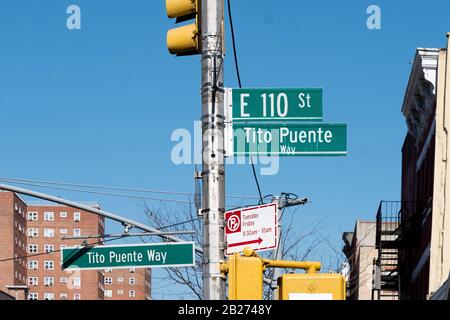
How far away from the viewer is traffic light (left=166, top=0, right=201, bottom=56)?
508 inches

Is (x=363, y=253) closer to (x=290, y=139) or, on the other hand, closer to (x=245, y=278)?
(x=290, y=139)

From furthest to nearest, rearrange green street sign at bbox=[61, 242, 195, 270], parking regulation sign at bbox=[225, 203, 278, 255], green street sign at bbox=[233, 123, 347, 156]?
green street sign at bbox=[61, 242, 195, 270] < green street sign at bbox=[233, 123, 347, 156] < parking regulation sign at bbox=[225, 203, 278, 255]

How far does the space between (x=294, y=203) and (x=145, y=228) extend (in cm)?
1302

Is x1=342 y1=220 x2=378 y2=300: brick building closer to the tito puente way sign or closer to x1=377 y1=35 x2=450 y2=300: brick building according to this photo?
A: x1=377 y1=35 x2=450 y2=300: brick building

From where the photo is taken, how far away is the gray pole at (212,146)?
42.7 ft

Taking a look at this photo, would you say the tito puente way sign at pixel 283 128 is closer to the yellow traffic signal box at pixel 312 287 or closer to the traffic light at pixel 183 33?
the traffic light at pixel 183 33

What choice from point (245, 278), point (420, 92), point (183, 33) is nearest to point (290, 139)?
point (183, 33)

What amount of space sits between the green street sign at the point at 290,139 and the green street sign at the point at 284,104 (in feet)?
0.35

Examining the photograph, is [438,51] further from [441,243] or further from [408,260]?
[408,260]

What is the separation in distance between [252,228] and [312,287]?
10.1 ft

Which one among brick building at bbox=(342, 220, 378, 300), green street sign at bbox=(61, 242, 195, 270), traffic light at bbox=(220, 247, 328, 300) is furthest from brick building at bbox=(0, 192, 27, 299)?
traffic light at bbox=(220, 247, 328, 300)

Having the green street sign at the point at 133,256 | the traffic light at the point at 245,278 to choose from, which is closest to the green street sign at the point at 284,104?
the green street sign at the point at 133,256

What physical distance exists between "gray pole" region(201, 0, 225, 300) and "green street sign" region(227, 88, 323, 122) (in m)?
0.41
